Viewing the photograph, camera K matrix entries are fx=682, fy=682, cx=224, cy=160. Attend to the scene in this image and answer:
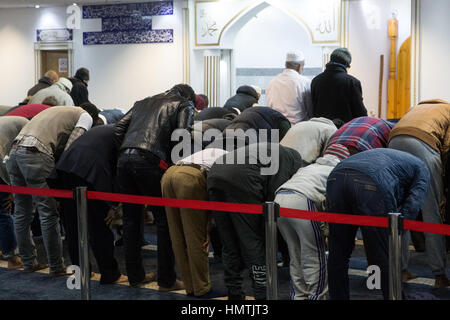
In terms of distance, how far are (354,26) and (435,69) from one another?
2.34 meters

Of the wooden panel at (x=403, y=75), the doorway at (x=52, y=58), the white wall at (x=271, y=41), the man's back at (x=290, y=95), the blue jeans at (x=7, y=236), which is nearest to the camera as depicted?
the blue jeans at (x=7, y=236)

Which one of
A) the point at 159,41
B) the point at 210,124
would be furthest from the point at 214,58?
the point at 210,124

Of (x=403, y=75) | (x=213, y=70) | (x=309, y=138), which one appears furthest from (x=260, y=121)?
(x=213, y=70)

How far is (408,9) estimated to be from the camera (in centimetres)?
1002

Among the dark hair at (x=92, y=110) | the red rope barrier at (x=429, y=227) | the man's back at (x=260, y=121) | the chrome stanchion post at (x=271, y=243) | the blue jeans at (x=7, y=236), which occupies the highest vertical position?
the dark hair at (x=92, y=110)

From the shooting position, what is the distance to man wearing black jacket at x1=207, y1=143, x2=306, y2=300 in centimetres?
385

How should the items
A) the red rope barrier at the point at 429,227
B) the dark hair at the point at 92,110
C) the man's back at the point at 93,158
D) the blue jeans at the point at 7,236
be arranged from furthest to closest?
1. the blue jeans at the point at 7,236
2. the dark hair at the point at 92,110
3. the man's back at the point at 93,158
4. the red rope barrier at the point at 429,227

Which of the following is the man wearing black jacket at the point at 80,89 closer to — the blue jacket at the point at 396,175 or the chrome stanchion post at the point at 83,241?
the chrome stanchion post at the point at 83,241

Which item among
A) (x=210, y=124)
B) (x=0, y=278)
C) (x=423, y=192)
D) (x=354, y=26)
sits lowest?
(x=0, y=278)

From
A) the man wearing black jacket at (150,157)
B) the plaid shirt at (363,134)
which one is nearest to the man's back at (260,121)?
the man wearing black jacket at (150,157)

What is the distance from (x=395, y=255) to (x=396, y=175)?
0.54 m

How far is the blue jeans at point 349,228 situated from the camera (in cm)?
343

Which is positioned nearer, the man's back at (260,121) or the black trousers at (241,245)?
the black trousers at (241,245)
